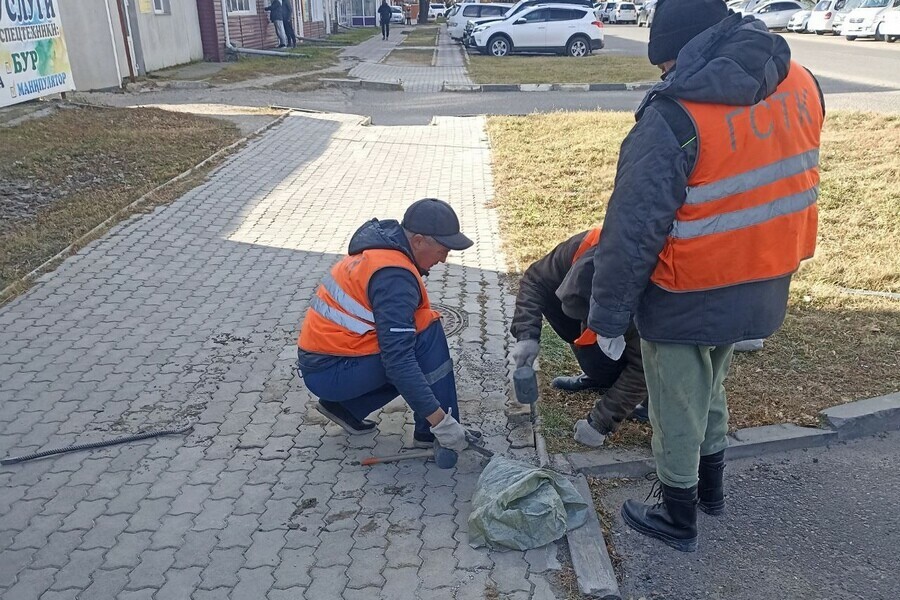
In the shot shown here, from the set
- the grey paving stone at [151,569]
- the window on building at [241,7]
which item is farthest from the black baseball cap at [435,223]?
the window on building at [241,7]

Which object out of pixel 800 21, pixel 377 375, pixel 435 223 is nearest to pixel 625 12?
pixel 800 21

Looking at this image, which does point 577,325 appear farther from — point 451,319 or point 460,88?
point 460,88

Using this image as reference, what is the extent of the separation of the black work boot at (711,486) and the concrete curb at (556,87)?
13.8 m

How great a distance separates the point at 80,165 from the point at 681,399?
8.33 m

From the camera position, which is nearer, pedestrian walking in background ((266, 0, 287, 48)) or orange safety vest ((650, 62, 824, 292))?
orange safety vest ((650, 62, 824, 292))

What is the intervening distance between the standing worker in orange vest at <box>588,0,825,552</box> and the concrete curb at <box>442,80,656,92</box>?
1389 centimetres

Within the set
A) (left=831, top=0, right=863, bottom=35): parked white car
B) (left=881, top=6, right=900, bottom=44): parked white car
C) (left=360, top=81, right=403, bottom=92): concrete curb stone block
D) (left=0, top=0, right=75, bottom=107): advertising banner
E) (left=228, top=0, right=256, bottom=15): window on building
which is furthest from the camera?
(left=831, top=0, right=863, bottom=35): parked white car

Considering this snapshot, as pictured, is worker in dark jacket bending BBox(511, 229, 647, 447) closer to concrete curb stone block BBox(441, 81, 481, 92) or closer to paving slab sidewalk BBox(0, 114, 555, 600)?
paving slab sidewalk BBox(0, 114, 555, 600)

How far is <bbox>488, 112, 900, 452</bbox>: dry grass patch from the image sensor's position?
12.5ft

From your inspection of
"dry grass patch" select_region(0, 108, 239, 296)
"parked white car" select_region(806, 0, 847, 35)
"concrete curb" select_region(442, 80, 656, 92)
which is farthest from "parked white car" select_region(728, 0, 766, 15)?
"dry grass patch" select_region(0, 108, 239, 296)

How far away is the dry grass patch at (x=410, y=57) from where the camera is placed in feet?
72.8

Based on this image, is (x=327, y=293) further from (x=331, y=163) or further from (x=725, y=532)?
(x=331, y=163)

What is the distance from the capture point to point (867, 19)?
84.0ft

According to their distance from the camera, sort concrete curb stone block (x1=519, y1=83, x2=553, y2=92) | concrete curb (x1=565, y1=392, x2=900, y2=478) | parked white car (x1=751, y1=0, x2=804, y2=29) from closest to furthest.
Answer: concrete curb (x1=565, y1=392, x2=900, y2=478) < concrete curb stone block (x1=519, y1=83, x2=553, y2=92) < parked white car (x1=751, y1=0, x2=804, y2=29)
